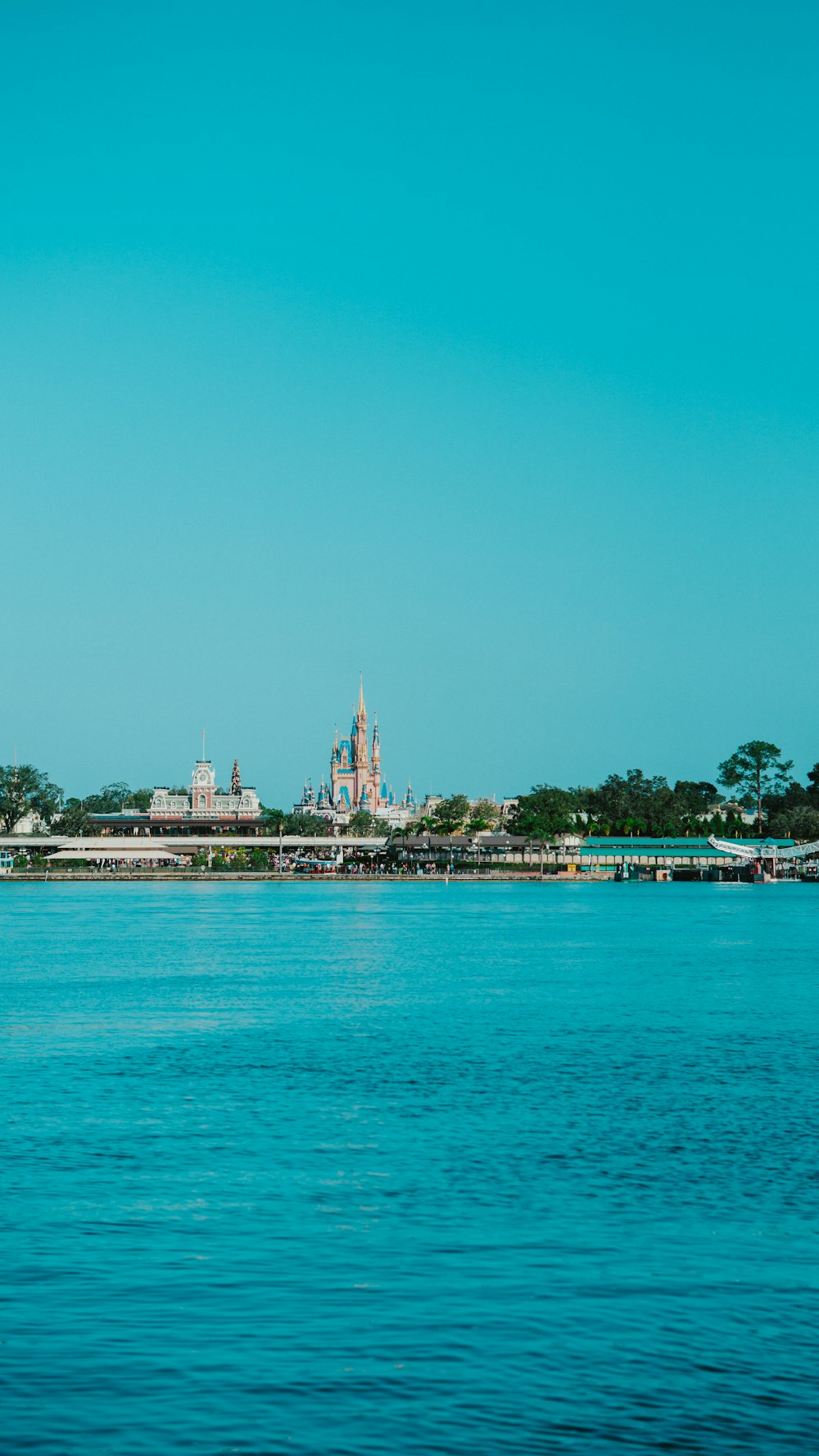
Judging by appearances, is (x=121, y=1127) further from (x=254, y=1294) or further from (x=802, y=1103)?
(x=802, y=1103)

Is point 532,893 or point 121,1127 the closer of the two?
point 121,1127

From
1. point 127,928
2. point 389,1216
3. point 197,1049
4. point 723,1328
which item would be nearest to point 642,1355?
point 723,1328

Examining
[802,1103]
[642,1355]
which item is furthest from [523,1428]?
[802,1103]

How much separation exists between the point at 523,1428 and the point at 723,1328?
363cm

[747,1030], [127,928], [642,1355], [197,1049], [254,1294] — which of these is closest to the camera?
[642,1355]

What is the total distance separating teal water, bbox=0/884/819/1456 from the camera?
46.3 ft

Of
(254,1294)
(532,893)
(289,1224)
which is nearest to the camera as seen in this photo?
(254,1294)

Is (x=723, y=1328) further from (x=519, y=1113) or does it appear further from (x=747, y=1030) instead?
(x=747, y=1030)

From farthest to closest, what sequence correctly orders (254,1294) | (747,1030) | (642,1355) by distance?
(747,1030), (254,1294), (642,1355)

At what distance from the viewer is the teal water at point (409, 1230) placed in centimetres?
1410

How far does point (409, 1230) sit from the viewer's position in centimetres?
2058

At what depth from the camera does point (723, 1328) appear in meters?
16.3

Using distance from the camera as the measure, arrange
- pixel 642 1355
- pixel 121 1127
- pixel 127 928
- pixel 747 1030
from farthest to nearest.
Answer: pixel 127 928
pixel 747 1030
pixel 121 1127
pixel 642 1355

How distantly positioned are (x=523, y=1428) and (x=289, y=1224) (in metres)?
7.72
